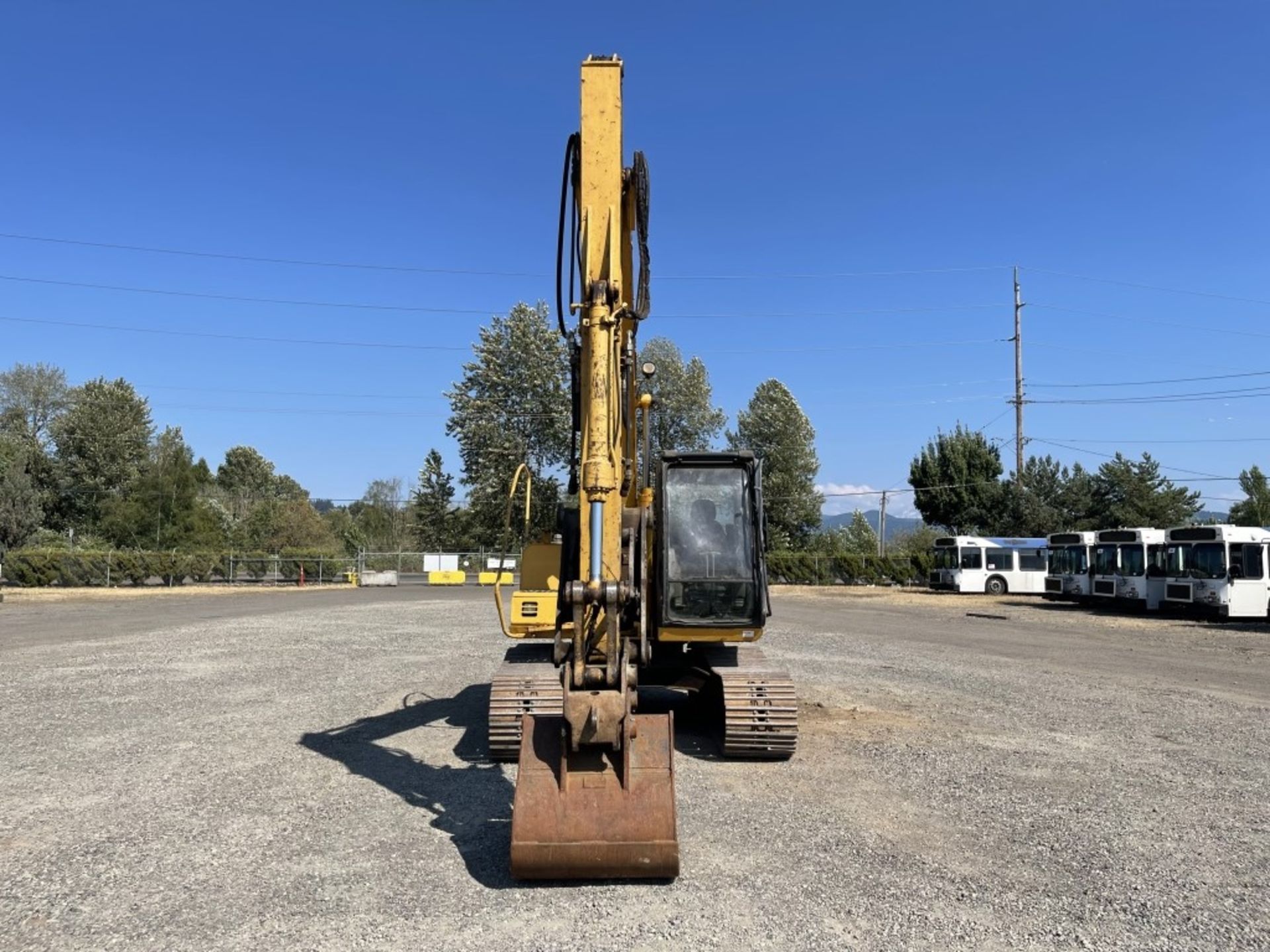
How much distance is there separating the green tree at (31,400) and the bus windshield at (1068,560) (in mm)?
59966

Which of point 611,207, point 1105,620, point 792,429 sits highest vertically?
point 792,429

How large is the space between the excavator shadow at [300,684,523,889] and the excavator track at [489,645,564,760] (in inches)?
8.1

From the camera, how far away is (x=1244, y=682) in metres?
13.2

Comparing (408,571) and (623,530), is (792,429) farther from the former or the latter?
(623,530)

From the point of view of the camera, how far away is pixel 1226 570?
24.2m

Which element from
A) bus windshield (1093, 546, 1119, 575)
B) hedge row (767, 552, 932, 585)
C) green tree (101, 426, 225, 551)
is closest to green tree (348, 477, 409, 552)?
green tree (101, 426, 225, 551)

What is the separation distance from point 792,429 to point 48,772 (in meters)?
50.4

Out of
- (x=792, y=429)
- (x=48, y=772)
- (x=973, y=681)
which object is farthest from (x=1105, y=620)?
(x=792, y=429)

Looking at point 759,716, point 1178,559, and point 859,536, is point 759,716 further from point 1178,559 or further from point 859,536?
point 859,536

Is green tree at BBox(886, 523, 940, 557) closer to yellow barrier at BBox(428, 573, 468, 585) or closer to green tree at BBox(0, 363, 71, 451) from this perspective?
yellow barrier at BBox(428, 573, 468, 585)

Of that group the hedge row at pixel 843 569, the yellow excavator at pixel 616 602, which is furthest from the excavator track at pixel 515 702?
the hedge row at pixel 843 569

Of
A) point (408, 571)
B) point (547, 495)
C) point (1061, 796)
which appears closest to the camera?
point (1061, 796)

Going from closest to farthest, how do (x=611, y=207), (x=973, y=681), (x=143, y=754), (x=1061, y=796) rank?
(x=611, y=207)
(x=1061, y=796)
(x=143, y=754)
(x=973, y=681)

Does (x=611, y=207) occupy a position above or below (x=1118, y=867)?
above
